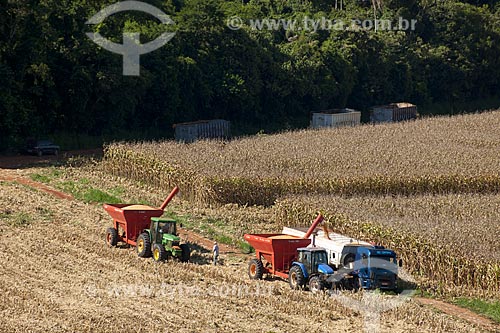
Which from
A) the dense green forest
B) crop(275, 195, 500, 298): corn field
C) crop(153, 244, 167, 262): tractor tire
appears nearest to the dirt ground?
crop(153, 244, 167, 262): tractor tire

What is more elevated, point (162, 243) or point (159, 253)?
point (162, 243)

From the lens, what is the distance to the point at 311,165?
5106 centimetres

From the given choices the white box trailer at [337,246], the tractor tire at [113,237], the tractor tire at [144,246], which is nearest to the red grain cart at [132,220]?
the tractor tire at [113,237]

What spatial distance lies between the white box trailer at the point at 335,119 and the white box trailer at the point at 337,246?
3754 cm

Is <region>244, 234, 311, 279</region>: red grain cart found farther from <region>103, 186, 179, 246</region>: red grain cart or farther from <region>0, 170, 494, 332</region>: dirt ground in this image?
<region>103, 186, 179, 246</region>: red grain cart

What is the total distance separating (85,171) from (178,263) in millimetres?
19792

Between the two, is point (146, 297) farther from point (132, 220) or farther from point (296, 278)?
point (132, 220)

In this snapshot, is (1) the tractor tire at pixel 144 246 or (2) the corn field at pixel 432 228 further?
(1) the tractor tire at pixel 144 246

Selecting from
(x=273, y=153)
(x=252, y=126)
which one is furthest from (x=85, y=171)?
(x=252, y=126)

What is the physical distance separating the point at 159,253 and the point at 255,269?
392 cm

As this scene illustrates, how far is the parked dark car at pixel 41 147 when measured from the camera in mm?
57781

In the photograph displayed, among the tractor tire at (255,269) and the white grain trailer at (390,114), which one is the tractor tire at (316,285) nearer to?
the tractor tire at (255,269)

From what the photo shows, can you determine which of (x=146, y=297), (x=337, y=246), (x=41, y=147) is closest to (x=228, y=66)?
(x=41, y=147)

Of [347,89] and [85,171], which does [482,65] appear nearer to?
[347,89]
